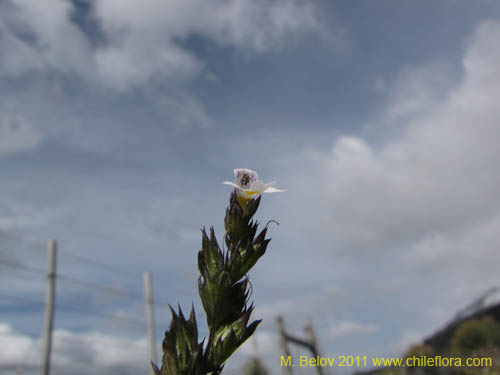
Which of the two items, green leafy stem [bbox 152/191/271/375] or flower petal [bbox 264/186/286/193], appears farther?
flower petal [bbox 264/186/286/193]

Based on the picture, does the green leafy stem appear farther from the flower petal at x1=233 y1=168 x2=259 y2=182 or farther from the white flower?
Result: the flower petal at x1=233 y1=168 x2=259 y2=182

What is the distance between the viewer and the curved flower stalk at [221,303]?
2.05 m

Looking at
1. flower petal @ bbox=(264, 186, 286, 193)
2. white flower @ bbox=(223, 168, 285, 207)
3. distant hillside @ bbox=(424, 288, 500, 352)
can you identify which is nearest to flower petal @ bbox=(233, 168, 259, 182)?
white flower @ bbox=(223, 168, 285, 207)

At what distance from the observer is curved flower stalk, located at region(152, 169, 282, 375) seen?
2047 mm

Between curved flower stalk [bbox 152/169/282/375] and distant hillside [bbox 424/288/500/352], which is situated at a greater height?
distant hillside [bbox 424/288/500/352]

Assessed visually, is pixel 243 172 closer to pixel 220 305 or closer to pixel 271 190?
pixel 271 190

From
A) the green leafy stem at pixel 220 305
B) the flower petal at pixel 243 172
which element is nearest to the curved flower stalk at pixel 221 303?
the green leafy stem at pixel 220 305

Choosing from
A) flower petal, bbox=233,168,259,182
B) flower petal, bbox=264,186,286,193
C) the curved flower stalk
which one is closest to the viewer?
the curved flower stalk

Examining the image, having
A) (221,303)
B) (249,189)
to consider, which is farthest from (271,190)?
(221,303)

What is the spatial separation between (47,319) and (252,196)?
43.0ft

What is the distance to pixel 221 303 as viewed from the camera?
7.01ft

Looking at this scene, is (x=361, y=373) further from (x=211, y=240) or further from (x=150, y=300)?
(x=211, y=240)

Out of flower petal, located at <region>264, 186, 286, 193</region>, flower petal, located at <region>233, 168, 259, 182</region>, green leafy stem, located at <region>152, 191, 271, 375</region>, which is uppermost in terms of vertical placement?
flower petal, located at <region>233, 168, 259, 182</region>

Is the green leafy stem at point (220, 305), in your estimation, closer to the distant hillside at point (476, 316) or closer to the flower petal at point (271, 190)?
the flower petal at point (271, 190)
